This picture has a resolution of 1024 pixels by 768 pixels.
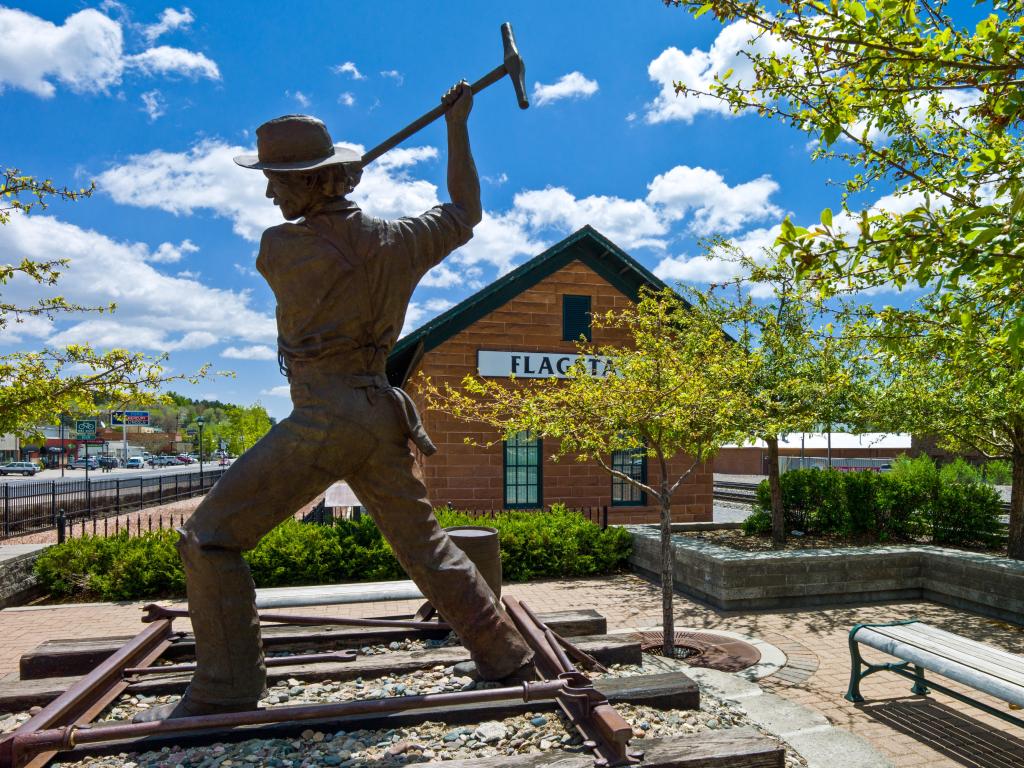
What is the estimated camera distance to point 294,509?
336cm

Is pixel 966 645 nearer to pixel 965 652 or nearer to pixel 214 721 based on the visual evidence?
pixel 965 652

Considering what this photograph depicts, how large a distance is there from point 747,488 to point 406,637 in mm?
24438

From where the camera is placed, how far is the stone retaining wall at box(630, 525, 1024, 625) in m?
8.00

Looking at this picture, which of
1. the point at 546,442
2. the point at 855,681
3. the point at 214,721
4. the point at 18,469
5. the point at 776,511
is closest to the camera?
the point at 214,721

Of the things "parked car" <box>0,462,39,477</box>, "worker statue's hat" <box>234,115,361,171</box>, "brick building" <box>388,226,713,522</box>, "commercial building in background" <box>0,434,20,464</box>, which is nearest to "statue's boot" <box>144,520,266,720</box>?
"worker statue's hat" <box>234,115,361,171</box>

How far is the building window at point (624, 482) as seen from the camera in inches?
572

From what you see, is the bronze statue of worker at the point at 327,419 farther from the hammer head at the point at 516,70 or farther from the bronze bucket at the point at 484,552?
the bronze bucket at the point at 484,552

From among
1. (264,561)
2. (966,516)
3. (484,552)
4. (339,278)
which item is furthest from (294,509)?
(966,516)

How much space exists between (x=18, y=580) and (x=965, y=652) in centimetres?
1017

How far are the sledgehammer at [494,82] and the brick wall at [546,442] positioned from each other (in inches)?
393

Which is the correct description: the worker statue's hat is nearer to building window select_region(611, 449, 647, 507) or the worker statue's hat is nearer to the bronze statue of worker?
the bronze statue of worker

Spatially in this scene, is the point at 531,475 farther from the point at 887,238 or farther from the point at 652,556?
the point at 887,238

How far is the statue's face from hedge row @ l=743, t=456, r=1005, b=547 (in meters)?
11.3

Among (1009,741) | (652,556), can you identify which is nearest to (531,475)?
(652,556)
